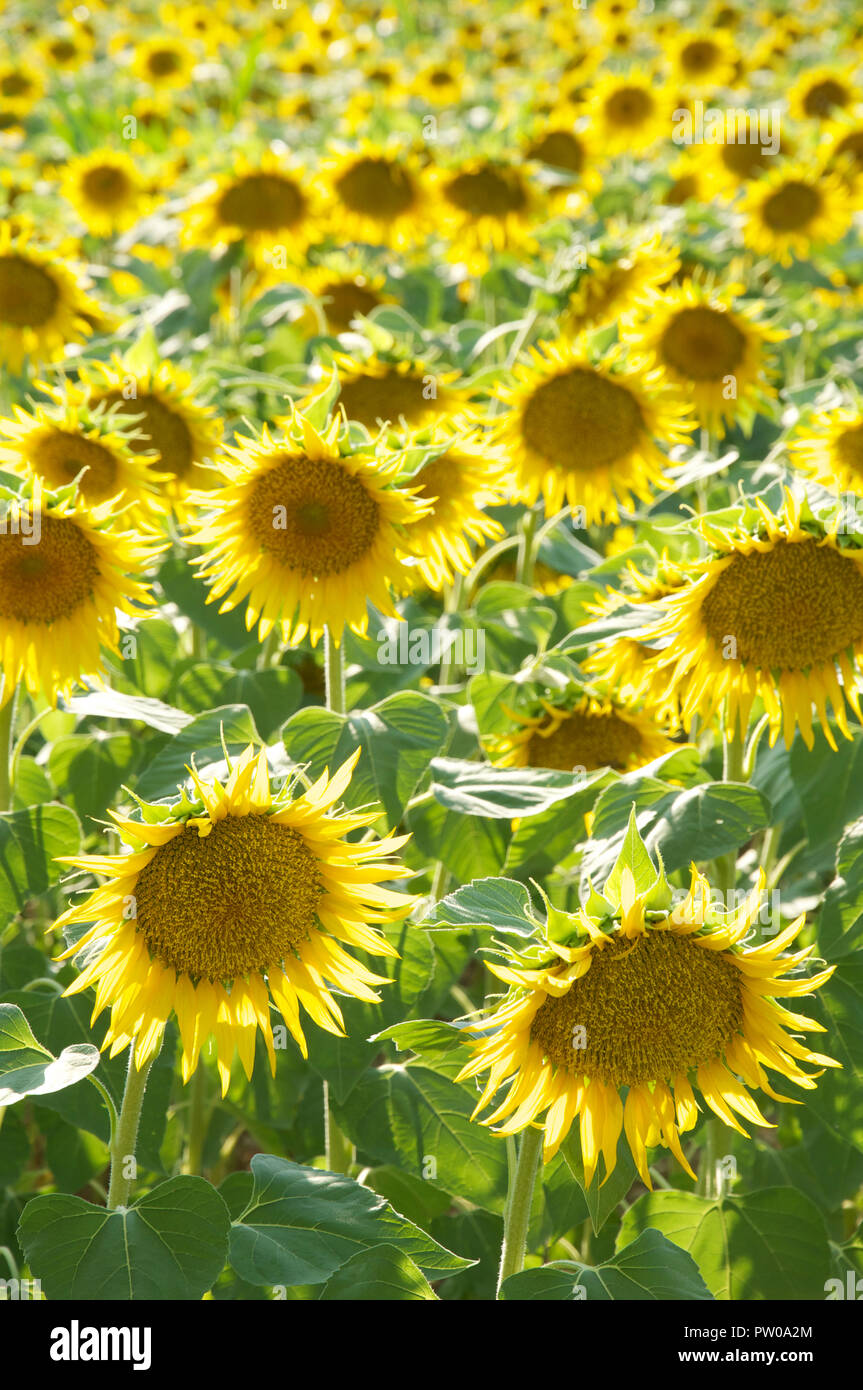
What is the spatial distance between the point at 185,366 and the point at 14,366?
2.71ft

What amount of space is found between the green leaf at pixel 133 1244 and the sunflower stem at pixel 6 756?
0.69 metres

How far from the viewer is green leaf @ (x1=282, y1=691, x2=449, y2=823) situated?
195 centimetres

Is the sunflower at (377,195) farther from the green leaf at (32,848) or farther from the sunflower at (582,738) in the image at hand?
the green leaf at (32,848)

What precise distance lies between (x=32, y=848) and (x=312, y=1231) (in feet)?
2.21

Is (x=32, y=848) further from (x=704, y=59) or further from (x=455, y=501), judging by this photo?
(x=704, y=59)

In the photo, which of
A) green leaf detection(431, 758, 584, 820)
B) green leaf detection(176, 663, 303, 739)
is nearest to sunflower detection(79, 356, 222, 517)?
green leaf detection(176, 663, 303, 739)

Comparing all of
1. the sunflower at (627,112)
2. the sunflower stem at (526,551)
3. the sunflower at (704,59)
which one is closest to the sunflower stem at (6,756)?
the sunflower stem at (526,551)

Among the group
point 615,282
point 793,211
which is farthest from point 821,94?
point 615,282

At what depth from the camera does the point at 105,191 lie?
5.31 meters

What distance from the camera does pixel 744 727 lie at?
202cm

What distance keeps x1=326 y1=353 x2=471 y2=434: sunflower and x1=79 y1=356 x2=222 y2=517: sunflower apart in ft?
0.88

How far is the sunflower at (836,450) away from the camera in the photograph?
7.86ft

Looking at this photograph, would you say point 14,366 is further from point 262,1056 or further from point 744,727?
point 744,727

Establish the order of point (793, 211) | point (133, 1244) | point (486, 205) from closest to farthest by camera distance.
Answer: point (133, 1244)
point (486, 205)
point (793, 211)
